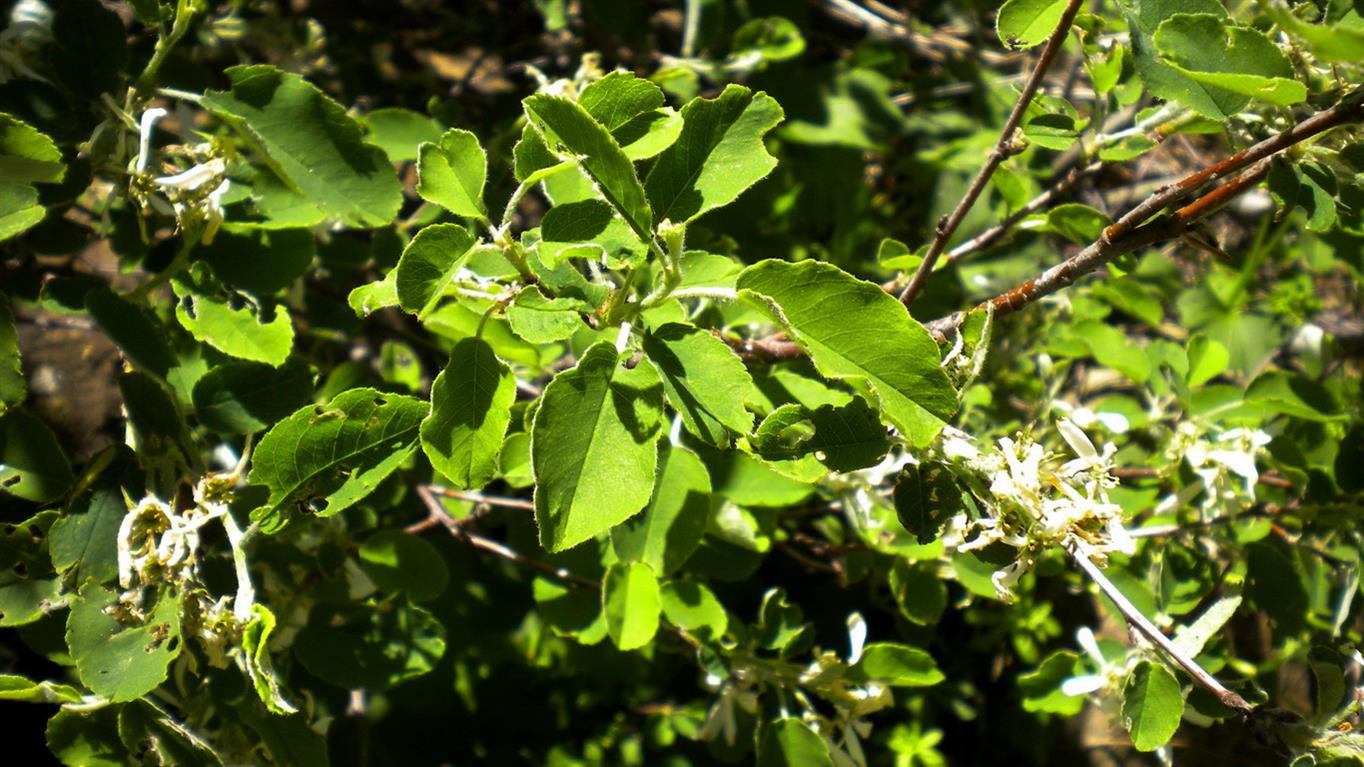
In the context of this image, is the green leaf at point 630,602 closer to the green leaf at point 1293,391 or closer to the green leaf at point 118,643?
the green leaf at point 118,643

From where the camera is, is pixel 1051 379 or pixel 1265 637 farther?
pixel 1265 637

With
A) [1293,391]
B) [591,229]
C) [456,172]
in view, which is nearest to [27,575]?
[456,172]

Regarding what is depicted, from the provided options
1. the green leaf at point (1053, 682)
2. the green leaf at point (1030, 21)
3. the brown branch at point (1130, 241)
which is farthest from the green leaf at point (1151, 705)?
the green leaf at point (1030, 21)

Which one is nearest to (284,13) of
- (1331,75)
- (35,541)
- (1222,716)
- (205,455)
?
(205,455)

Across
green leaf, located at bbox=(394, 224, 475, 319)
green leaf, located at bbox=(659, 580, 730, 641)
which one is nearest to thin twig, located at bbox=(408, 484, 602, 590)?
green leaf, located at bbox=(659, 580, 730, 641)

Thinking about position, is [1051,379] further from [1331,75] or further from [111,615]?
[111,615]

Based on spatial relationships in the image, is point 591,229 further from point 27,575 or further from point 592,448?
point 27,575

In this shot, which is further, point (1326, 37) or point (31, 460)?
point (31, 460)
